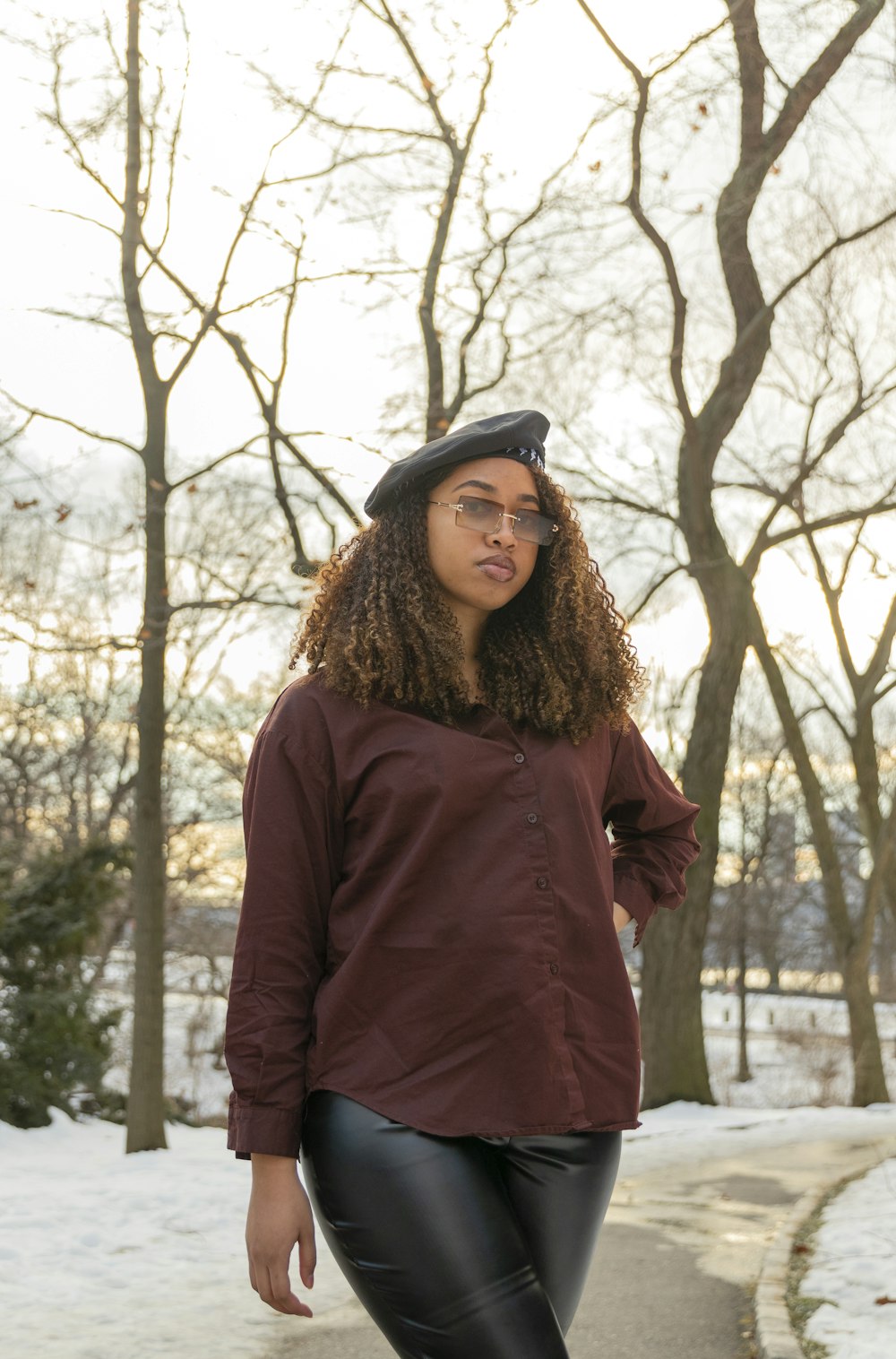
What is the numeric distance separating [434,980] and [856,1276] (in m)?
4.71

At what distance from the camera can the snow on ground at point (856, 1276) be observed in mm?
5020

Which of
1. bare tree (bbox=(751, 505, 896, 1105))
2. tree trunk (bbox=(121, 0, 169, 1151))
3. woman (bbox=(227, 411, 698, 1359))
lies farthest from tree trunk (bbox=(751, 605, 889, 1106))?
woman (bbox=(227, 411, 698, 1359))

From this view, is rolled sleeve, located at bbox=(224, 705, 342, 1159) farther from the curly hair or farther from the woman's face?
the woman's face

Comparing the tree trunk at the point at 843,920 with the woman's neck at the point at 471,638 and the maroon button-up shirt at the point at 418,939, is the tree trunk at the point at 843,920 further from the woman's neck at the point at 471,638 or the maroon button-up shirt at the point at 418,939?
the maroon button-up shirt at the point at 418,939

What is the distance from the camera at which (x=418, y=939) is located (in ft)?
6.75

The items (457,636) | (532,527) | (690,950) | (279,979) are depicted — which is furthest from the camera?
(690,950)

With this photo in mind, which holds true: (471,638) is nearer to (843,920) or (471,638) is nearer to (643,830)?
(643,830)

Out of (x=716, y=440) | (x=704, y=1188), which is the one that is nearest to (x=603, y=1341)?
(x=704, y=1188)

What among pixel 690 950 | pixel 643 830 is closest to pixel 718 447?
pixel 690 950

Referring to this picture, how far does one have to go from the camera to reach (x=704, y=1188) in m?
8.97

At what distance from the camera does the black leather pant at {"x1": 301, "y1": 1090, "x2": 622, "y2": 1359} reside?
1905mm

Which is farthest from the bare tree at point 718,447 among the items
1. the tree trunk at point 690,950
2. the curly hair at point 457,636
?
the curly hair at point 457,636

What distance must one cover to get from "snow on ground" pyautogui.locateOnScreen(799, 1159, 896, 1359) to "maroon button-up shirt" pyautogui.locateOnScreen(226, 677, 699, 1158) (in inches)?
132

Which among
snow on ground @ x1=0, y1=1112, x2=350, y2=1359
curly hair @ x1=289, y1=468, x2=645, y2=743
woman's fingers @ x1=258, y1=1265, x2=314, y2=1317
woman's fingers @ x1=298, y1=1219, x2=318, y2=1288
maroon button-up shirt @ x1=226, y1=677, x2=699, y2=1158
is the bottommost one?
snow on ground @ x1=0, y1=1112, x2=350, y2=1359
